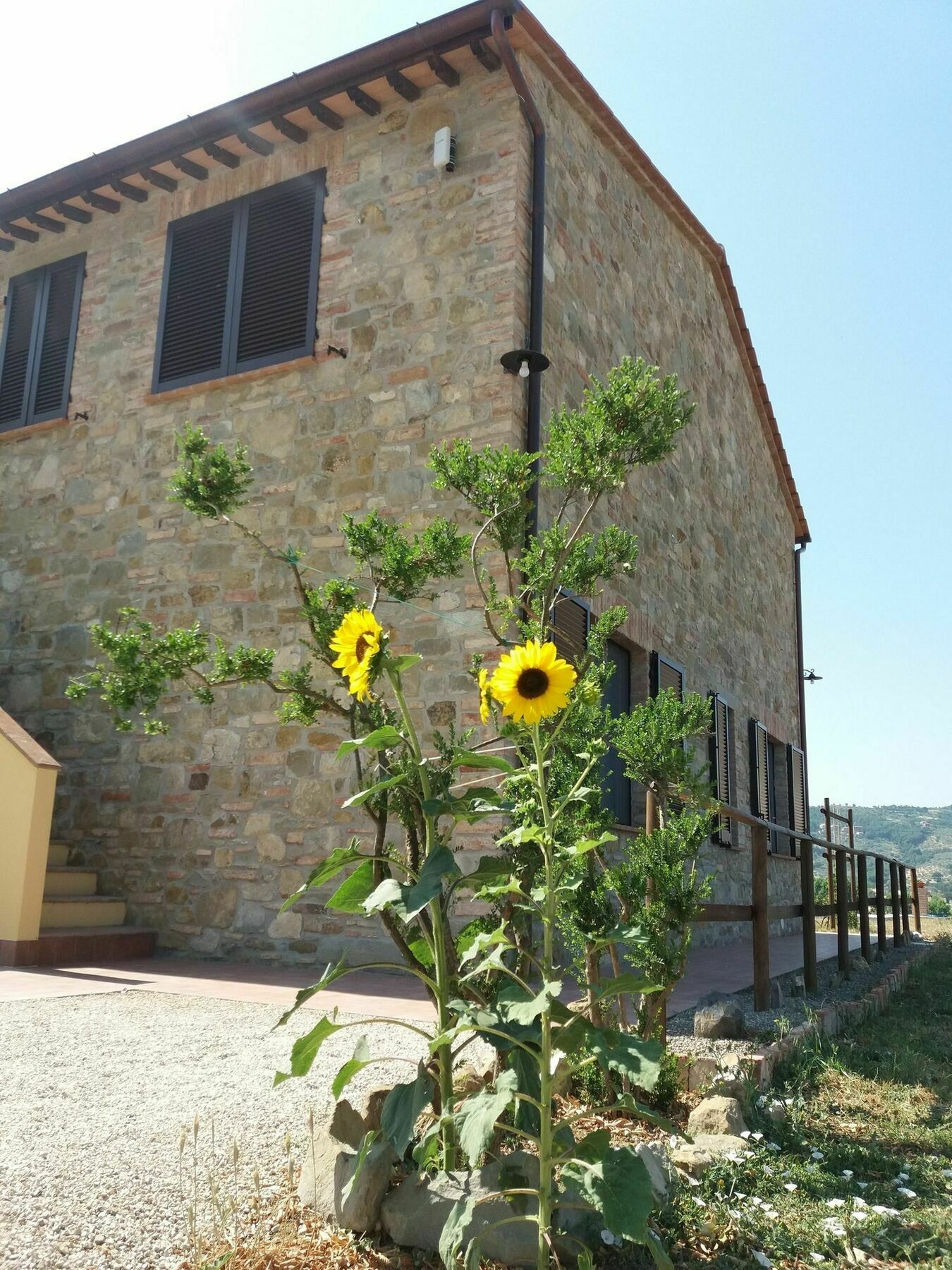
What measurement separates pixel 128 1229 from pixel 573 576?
2642 millimetres

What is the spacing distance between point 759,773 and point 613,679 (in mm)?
4479

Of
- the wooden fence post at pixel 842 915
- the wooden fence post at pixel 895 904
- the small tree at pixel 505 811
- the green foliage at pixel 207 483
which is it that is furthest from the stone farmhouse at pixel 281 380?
the green foliage at pixel 207 483

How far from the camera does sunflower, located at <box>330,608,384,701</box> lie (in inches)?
87.3

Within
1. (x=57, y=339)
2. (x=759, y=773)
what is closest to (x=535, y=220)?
(x=57, y=339)

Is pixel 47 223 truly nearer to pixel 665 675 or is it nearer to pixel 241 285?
pixel 241 285

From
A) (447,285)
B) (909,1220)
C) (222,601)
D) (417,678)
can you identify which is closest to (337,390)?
(447,285)

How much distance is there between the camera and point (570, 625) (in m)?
6.93

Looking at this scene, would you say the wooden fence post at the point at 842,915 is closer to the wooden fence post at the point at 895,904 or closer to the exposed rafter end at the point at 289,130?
the wooden fence post at the point at 895,904

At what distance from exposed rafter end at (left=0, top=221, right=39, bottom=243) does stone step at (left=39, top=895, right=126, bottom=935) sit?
19.5 feet

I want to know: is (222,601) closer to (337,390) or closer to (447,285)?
(337,390)

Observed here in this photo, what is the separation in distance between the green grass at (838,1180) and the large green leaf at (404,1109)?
559 millimetres

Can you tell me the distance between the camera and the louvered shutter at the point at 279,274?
24.5ft

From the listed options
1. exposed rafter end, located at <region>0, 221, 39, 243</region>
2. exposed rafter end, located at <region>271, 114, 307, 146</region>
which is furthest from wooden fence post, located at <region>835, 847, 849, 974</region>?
exposed rafter end, located at <region>0, 221, 39, 243</region>

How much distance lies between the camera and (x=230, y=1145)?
2.57m
